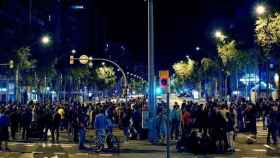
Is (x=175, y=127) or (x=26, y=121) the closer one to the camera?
(x=175, y=127)

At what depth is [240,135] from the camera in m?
33.2

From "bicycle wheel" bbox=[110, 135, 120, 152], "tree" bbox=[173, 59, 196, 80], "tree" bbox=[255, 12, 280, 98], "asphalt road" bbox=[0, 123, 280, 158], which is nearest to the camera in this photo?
"asphalt road" bbox=[0, 123, 280, 158]

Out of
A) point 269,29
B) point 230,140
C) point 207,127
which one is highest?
point 269,29

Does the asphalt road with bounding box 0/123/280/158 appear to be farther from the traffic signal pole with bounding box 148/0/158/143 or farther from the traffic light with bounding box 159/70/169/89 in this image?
the traffic light with bounding box 159/70/169/89

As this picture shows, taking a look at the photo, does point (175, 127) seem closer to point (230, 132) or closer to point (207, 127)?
point (207, 127)

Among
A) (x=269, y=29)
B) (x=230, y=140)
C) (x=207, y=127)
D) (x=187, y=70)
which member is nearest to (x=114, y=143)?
(x=207, y=127)

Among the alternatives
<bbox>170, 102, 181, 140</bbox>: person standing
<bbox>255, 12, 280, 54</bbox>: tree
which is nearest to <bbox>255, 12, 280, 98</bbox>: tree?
<bbox>255, 12, 280, 54</bbox>: tree

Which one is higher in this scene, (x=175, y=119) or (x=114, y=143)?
(x=175, y=119)

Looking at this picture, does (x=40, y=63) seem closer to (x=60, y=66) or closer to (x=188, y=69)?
(x=60, y=66)

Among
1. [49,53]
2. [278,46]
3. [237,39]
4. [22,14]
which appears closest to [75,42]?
[22,14]

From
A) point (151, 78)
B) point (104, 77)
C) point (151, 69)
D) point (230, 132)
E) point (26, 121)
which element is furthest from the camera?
point (104, 77)

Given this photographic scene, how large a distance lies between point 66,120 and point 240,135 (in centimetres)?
1001

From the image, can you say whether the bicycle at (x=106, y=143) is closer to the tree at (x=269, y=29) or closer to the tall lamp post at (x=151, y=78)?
the tall lamp post at (x=151, y=78)

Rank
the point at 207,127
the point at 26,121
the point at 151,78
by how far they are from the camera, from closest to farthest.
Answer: the point at 207,127, the point at 151,78, the point at 26,121
